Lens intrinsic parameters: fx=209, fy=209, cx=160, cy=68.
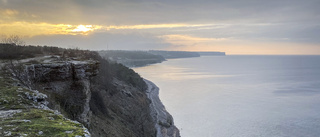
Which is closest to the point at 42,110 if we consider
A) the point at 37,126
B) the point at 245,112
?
the point at 37,126

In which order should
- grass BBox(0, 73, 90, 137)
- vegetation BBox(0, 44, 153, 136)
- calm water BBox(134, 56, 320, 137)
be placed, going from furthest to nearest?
calm water BBox(134, 56, 320, 137) < vegetation BBox(0, 44, 153, 136) < grass BBox(0, 73, 90, 137)

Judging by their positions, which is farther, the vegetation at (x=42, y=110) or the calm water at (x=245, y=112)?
the calm water at (x=245, y=112)

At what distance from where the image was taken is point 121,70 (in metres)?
53.5

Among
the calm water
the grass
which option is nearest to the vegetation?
the grass

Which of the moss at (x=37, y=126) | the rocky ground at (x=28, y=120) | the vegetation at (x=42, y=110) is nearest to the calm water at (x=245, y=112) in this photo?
the vegetation at (x=42, y=110)

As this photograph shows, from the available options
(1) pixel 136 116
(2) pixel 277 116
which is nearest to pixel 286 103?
(2) pixel 277 116

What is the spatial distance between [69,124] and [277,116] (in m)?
41.9

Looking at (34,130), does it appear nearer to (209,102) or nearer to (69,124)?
(69,124)

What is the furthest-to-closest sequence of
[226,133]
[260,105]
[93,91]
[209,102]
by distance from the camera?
[209,102] → [260,105] → [226,133] → [93,91]

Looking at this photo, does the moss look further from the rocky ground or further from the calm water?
the calm water

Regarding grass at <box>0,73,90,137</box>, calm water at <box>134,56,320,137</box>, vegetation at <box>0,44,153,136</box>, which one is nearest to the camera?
grass at <box>0,73,90,137</box>

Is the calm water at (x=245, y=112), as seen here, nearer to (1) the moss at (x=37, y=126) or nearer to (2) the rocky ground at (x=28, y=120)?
(2) the rocky ground at (x=28, y=120)

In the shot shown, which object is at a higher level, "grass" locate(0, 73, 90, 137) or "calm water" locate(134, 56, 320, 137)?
"grass" locate(0, 73, 90, 137)

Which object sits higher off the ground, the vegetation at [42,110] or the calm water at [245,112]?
the vegetation at [42,110]
